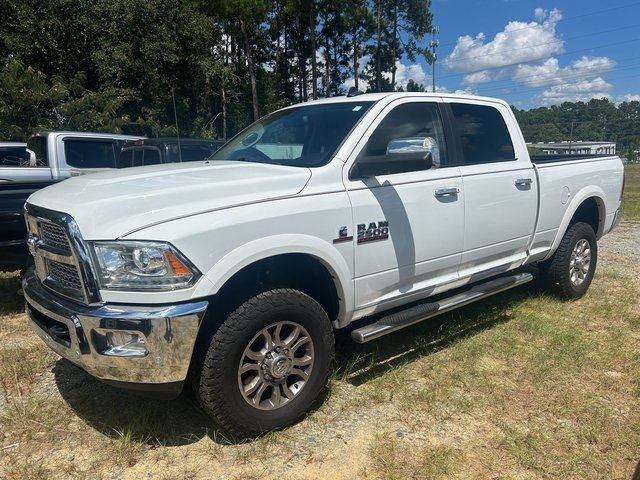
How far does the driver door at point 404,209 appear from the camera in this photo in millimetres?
3354

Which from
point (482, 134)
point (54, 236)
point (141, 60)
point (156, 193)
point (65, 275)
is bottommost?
point (65, 275)

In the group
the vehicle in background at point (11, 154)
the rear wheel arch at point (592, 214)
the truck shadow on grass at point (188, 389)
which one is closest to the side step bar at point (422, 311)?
the truck shadow on grass at point (188, 389)

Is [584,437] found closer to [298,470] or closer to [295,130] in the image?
[298,470]

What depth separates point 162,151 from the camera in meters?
7.01

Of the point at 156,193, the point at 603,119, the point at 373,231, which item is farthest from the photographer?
the point at 603,119

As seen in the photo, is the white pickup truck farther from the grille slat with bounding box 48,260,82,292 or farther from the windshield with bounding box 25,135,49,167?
the windshield with bounding box 25,135,49,167

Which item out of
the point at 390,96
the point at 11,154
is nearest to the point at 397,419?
the point at 390,96

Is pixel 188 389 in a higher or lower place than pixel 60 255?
lower

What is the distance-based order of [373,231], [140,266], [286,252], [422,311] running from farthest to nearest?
[422,311] < [373,231] < [286,252] < [140,266]

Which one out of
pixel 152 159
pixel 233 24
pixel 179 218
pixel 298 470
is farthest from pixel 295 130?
pixel 233 24

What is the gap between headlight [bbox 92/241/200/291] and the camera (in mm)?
2527

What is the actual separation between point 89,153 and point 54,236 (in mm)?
6163

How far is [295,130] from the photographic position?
4.02 m

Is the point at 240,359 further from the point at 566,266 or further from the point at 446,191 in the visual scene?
the point at 566,266
